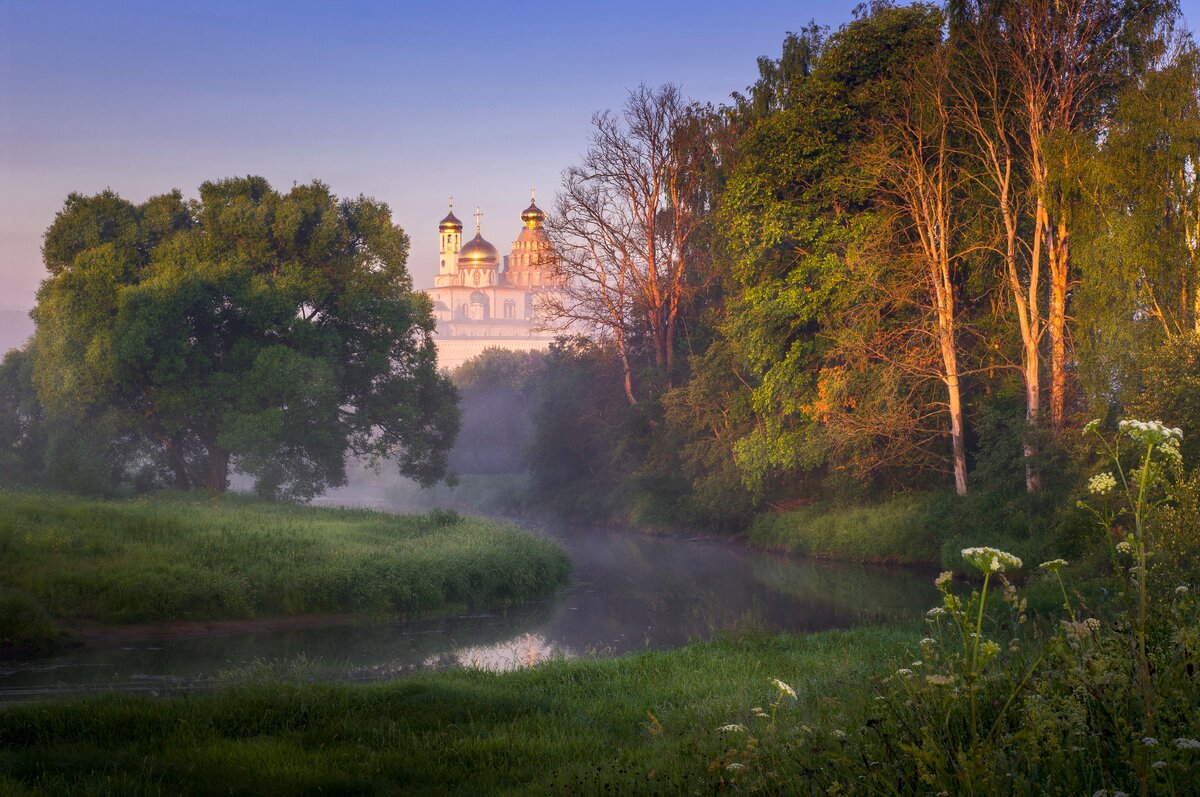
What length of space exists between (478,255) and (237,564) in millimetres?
137404

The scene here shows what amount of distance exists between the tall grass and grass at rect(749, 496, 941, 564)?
7469 millimetres

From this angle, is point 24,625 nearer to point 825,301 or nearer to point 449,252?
point 825,301

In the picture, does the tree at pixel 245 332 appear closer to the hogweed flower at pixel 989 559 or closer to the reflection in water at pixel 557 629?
the reflection in water at pixel 557 629

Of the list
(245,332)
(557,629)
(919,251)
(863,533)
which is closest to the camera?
(557,629)

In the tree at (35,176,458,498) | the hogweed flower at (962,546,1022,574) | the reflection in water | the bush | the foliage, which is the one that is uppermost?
the tree at (35,176,458,498)

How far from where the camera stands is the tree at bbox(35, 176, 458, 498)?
33.2 meters

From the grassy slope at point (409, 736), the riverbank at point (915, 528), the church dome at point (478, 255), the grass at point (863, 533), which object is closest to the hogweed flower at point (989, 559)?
the grassy slope at point (409, 736)

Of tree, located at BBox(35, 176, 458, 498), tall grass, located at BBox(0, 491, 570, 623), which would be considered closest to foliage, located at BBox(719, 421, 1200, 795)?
tall grass, located at BBox(0, 491, 570, 623)

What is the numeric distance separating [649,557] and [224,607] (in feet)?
47.3

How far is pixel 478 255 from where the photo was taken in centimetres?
15562

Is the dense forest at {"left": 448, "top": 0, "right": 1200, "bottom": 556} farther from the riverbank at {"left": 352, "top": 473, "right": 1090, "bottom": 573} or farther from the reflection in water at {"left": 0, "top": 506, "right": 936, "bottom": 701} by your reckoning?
the reflection in water at {"left": 0, "top": 506, "right": 936, "bottom": 701}

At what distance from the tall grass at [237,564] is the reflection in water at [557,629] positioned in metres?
0.92

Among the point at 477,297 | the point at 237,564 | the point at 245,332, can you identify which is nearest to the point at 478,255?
the point at 477,297

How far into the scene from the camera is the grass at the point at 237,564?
725 inches
